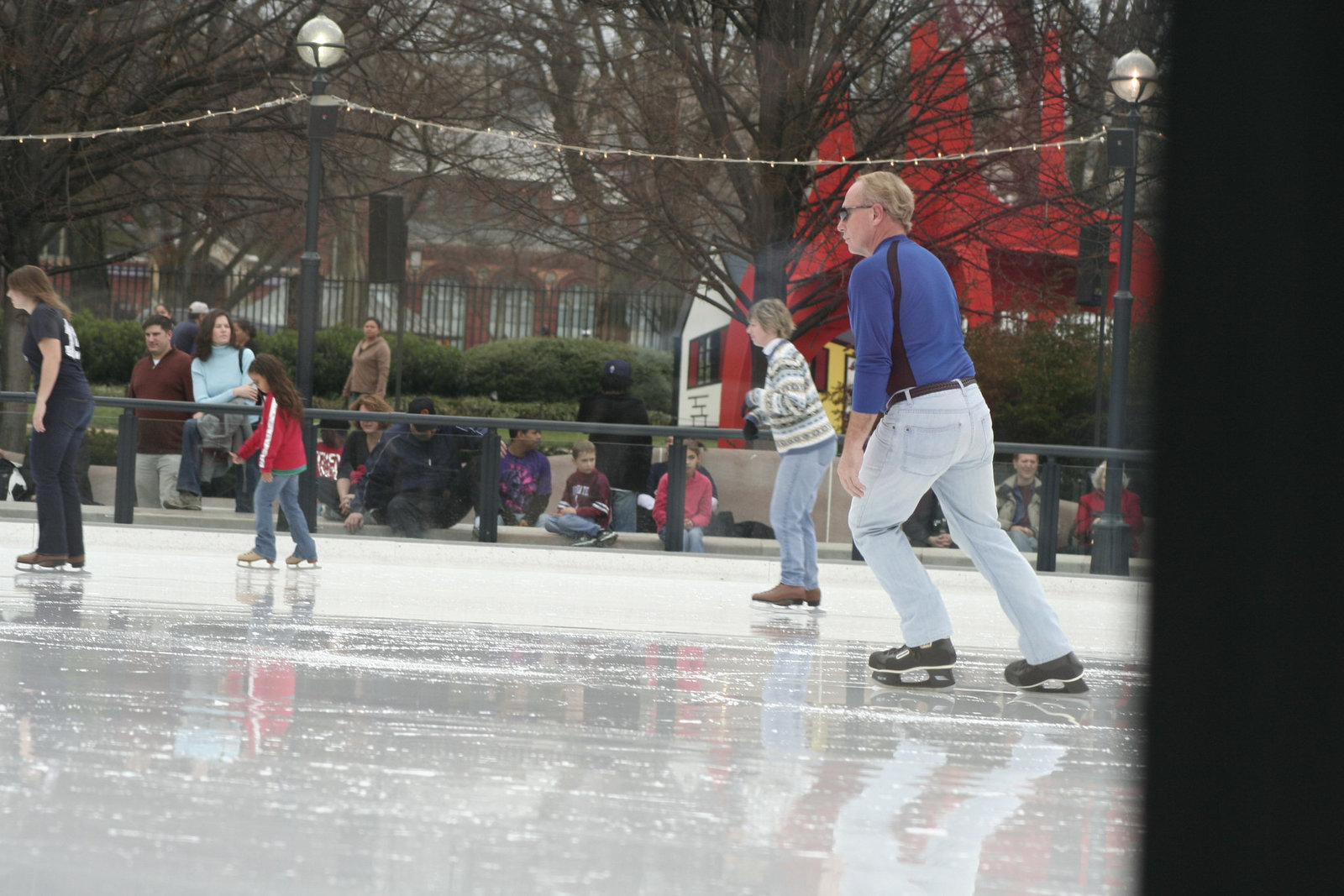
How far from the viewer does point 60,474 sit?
768cm

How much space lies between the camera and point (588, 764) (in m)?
3.56

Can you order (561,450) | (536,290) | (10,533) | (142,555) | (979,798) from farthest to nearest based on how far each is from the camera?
(536,290) < (561,450) < (10,533) < (142,555) < (979,798)

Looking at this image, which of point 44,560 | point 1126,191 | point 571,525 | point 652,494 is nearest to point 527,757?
point 44,560

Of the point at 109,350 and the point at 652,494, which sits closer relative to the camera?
the point at 652,494

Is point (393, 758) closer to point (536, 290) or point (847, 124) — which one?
point (847, 124)

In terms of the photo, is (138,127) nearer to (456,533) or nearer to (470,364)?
(456,533)

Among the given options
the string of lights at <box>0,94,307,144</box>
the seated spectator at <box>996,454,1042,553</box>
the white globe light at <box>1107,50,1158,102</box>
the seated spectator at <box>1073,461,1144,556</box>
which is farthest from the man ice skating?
the string of lights at <box>0,94,307,144</box>

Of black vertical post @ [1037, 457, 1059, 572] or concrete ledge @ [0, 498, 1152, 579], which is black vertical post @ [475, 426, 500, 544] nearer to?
concrete ledge @ [0, 498, 1152, 579]

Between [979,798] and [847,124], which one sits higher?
[847,124]

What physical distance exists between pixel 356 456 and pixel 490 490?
1.09 meters

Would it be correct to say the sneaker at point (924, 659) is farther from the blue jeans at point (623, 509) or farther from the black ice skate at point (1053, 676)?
the blue jeans at point (623, 509)

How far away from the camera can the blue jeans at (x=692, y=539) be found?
10773 mm

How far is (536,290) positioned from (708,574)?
1673 cm

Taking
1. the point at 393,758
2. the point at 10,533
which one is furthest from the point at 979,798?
the point at 10,533
